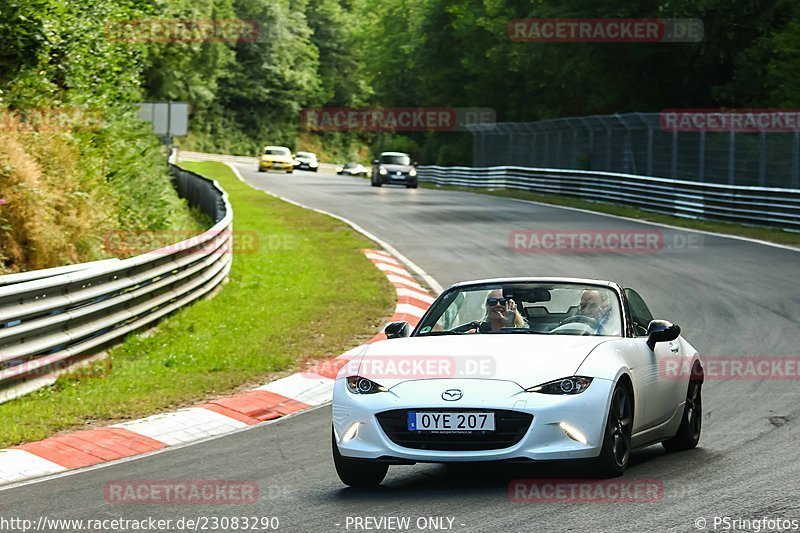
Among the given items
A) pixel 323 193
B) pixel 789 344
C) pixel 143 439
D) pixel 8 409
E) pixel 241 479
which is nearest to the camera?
pixel 241 479

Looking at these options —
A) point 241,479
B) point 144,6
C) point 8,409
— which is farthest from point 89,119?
point 241,479

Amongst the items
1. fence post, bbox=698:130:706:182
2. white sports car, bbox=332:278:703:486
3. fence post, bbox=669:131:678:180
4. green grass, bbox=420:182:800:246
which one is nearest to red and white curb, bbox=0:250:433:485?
white sports car, bbox=332:278:703:486

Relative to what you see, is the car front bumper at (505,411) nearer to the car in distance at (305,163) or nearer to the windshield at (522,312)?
the windshield at (522,312)

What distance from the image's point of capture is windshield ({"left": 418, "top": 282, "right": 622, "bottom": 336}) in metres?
8.62

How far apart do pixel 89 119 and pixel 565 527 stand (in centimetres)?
1594

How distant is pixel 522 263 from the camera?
22922 millimetres

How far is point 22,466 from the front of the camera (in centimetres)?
877

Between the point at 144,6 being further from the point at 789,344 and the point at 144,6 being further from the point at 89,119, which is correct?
the point at 789,344

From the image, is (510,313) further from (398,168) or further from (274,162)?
(274,162)

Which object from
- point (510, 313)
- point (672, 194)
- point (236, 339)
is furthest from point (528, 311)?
point (672, 194)

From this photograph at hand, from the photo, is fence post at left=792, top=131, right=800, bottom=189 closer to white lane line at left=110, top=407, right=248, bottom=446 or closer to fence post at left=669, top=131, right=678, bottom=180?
Result: fence post at left=669, top=131, right=678, bottom=180

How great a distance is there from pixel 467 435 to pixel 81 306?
5.99m

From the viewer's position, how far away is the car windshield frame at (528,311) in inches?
336

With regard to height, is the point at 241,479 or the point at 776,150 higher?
the point at 776,150
